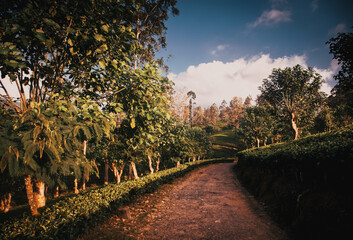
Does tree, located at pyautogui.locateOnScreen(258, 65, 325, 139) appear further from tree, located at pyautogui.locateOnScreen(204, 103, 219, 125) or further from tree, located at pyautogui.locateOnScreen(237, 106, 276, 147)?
tree, located at pyautogui.locateOnScreen(204, 103, 219, 125)

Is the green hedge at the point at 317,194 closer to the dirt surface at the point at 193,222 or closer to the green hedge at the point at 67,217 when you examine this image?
the dirt surface at the point at 193,222

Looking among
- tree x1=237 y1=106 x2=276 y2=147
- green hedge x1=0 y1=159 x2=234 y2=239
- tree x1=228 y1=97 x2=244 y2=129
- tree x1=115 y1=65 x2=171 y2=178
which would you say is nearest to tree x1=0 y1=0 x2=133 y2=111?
tree x1=115 y1=65 x2=171 y2=178

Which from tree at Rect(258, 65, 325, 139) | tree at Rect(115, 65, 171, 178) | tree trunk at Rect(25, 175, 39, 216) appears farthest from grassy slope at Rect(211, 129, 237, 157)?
tree trunk at Rect(25, 175, 39, 216)

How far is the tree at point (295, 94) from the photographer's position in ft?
77.0

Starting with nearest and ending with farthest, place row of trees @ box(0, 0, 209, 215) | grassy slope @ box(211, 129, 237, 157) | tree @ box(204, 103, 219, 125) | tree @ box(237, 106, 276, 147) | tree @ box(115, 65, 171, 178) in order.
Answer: row of trees @ box(0, 0, 209, 215)
tree @ box(115, 65, 171, 178)
tree @ box(237, 106, 276, 147)
grassy slope @ box(211, 129, 237, 157)
tree @ box(204, 103, 219, 125)

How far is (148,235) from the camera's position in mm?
5191

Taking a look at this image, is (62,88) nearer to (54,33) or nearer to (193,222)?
(54,33)

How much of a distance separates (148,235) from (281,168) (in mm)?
6711

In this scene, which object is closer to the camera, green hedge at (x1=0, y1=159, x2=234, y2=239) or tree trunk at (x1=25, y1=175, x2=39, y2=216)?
green hedge at (x1=0, y1=159, x2=234, y2=239)

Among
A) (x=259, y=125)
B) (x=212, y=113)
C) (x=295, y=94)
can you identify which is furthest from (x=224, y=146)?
(x=212, y=113)

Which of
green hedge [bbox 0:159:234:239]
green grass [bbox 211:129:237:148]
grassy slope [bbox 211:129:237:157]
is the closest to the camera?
green hedge [bbox 0:159:234:239]

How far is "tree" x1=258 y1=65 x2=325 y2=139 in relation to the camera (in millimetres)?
23469

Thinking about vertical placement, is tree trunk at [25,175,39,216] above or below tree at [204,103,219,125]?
below

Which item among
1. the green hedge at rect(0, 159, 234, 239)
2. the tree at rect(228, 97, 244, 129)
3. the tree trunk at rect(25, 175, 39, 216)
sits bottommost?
the green hedge at rect(0, 159, 234, 239)
